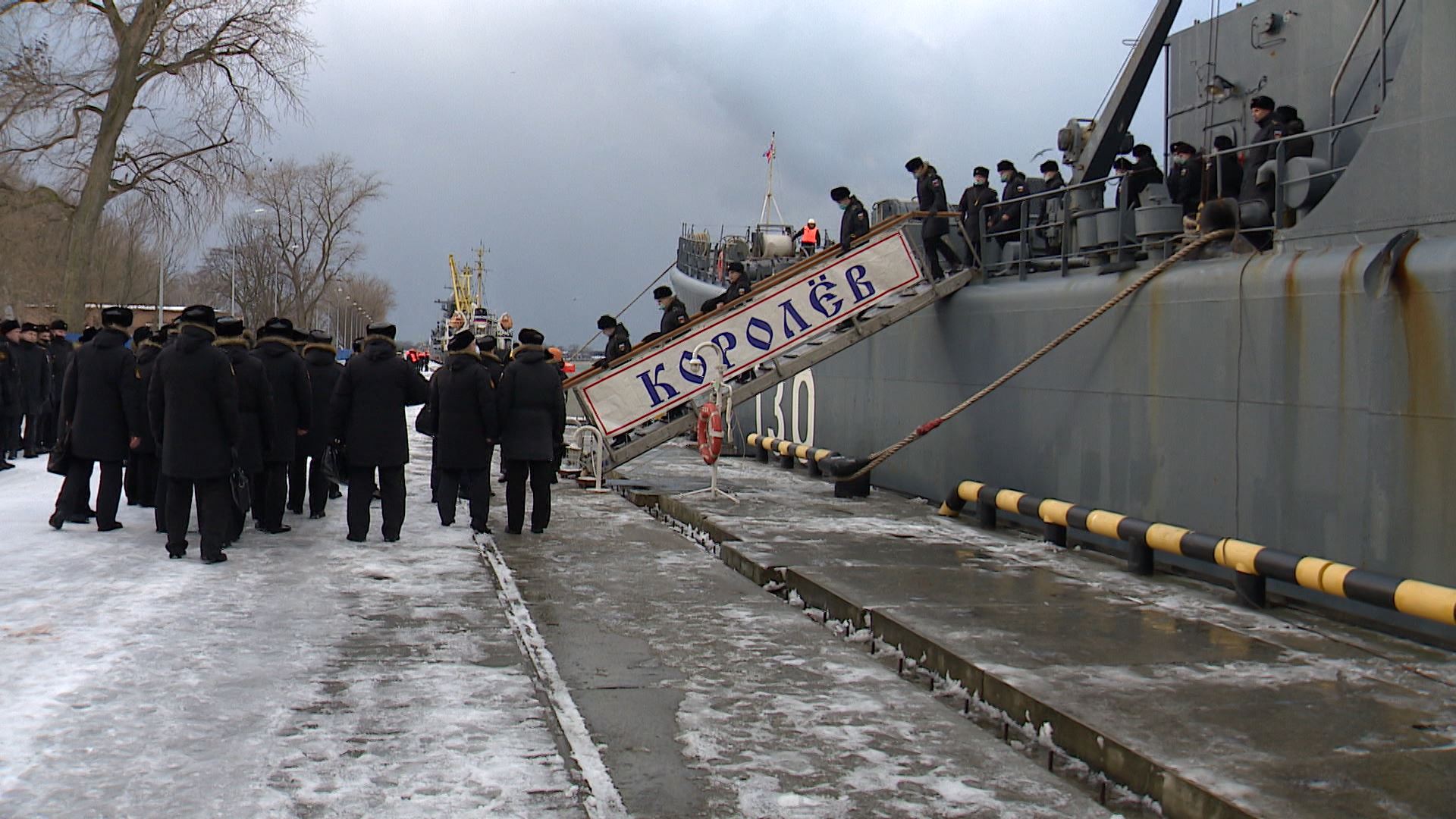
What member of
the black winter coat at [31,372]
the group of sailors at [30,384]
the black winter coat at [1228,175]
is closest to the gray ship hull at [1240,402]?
the black winter coat at [1228,175]

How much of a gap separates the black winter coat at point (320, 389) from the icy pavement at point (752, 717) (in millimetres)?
3937

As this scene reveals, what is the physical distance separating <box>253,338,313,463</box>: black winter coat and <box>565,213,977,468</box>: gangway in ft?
14.4

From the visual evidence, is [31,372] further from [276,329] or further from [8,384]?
[276,329]

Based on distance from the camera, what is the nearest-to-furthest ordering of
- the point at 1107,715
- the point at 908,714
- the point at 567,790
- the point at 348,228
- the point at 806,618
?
the point at 567,790 → the point at 1107,715 → the point at 908,714 → the point at 806,618 → the point at 348,228

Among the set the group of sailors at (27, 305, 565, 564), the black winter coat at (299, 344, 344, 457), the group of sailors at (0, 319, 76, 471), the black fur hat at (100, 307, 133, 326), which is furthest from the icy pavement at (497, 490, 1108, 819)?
the group of sailors at (0, 319, 76, 471)

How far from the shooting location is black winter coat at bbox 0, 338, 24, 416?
1636 cm

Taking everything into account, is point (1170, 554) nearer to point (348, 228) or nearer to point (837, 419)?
point (837, 419)

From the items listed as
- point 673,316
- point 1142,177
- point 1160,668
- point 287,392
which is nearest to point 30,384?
point 287,392

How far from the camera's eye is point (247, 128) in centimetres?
2377

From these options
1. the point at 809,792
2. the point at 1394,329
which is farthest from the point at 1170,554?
the point at 809,792

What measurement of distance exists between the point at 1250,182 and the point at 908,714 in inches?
232

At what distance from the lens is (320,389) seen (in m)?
12.7

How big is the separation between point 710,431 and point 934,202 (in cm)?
360

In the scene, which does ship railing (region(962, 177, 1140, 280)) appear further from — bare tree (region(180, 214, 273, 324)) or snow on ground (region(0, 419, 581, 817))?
bare tree (region(180, 214, 273, 324))
